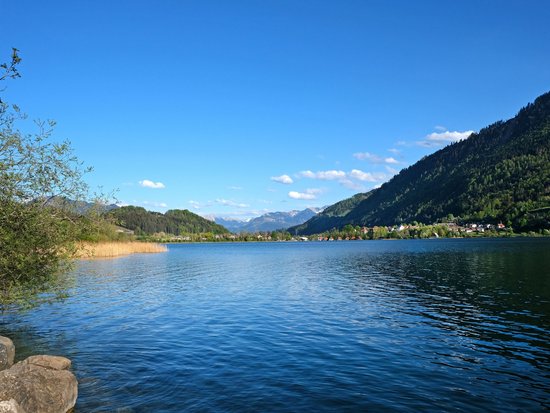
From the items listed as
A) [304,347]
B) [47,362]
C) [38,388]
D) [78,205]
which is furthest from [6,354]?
[304,347]

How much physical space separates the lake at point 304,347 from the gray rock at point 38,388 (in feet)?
3.30

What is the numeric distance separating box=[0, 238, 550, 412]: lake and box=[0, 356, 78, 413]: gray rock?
1007mm

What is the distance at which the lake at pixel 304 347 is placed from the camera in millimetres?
19297

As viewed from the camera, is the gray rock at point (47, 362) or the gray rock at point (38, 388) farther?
the gray rock at point (47, 362)

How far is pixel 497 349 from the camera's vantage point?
2703 centimetres

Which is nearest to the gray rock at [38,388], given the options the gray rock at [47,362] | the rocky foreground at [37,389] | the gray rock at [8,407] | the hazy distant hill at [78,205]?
the rocky foreground at [37,389]

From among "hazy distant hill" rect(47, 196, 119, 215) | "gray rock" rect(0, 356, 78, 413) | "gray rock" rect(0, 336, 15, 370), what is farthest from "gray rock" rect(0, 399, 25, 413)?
"hazy distant hill" rect(47, 196, 119, 215)

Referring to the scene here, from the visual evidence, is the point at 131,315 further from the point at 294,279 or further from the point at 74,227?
the point at 294,279

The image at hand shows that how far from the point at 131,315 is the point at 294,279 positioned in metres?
35.0

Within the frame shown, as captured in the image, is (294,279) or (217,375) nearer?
(217,375)

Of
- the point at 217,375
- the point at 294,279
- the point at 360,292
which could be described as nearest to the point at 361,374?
the point at 217,375

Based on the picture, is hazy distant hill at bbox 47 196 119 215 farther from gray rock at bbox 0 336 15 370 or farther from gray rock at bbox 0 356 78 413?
gray rock at bbox 0 356 78 413

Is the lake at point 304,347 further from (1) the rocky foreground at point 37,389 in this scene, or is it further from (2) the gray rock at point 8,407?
(2) the gray rock at point 8,407

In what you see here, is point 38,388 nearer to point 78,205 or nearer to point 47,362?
point 47,362
